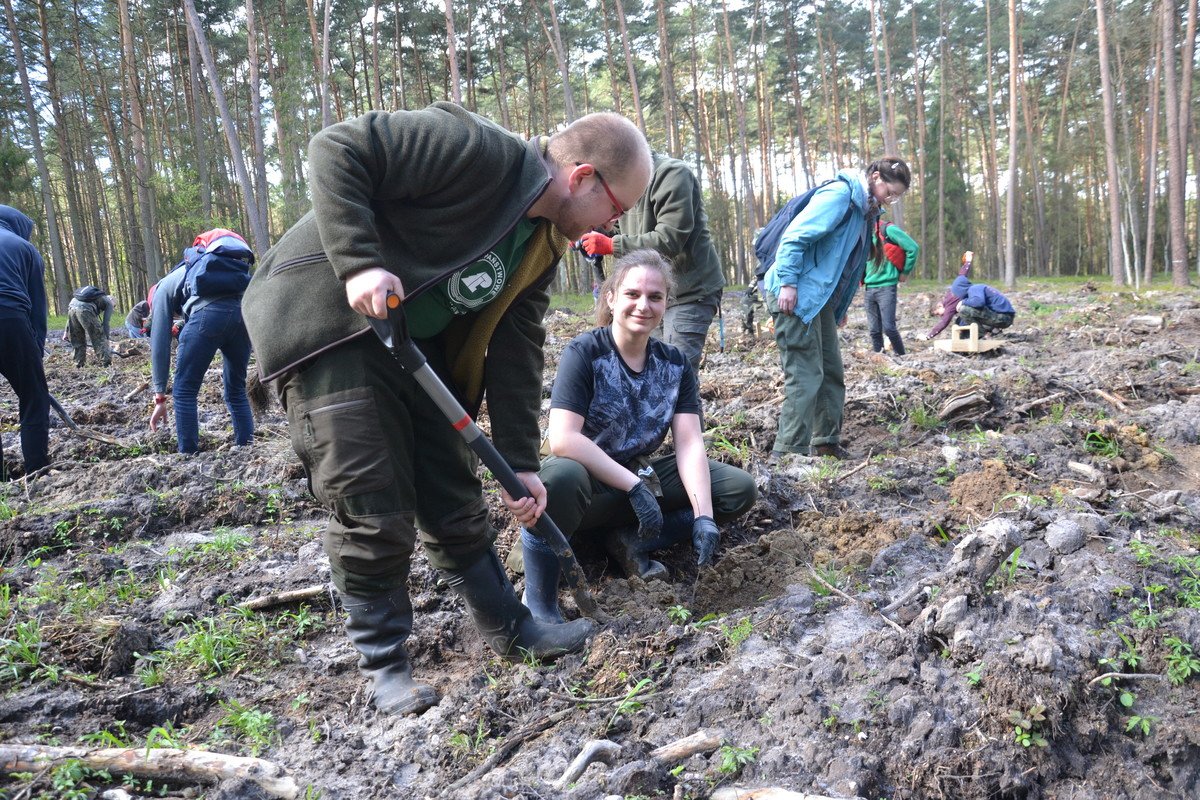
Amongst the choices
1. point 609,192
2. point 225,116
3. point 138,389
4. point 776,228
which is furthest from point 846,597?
point 225,116

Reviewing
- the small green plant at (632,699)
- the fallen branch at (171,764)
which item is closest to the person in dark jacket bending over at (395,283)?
the fallen branch at (171,764)

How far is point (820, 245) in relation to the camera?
4.75 meters

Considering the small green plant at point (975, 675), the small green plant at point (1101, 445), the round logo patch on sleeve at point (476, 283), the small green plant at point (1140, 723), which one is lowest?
the small green plant at point (1140, 723)

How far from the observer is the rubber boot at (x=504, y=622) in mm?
2619

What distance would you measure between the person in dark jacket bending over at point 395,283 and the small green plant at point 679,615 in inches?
25.9

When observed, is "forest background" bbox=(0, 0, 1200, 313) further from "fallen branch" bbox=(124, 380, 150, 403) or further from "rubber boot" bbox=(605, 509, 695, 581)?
"rubber boot" bbox=(605, 509, 695, 581)

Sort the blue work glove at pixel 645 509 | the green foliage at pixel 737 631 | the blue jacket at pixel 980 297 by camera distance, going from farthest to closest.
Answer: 1. the blue jacket at pixel 980 297
2. the blue work glove at pixel 645 509
3. the green foliage at pixel 737 631

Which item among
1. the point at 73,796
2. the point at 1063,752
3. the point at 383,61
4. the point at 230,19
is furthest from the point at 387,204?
the point at 383,61

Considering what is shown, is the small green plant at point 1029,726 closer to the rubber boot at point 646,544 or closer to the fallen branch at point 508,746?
the fallen branch at point 508,746

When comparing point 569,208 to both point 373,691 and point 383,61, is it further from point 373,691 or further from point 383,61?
point 383,61

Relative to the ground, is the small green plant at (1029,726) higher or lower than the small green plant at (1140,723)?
higher

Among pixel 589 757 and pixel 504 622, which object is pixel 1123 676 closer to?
pixel 589 757

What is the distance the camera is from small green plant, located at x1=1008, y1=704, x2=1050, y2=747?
1.88 metres

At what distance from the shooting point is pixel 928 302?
16.8 metres
